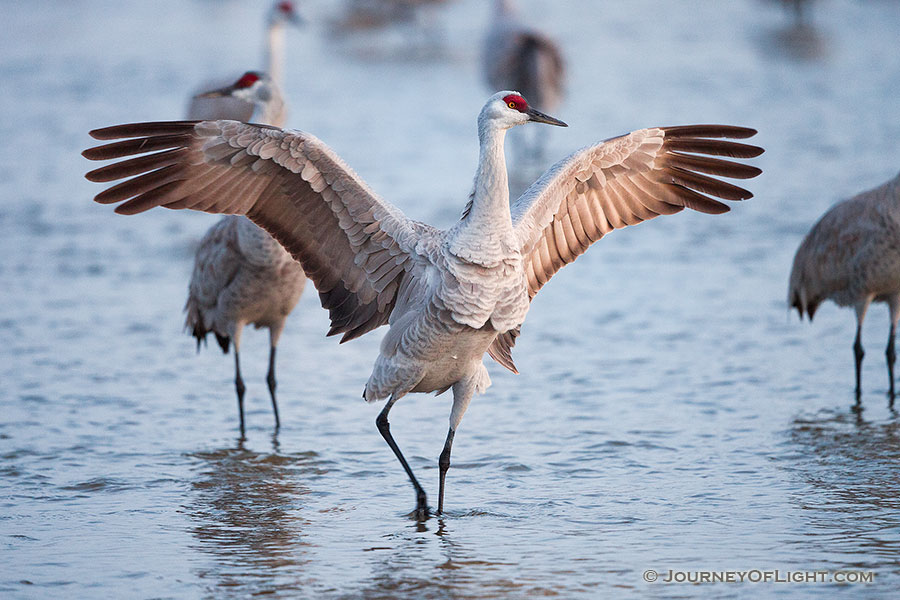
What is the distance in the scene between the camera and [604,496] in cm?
596

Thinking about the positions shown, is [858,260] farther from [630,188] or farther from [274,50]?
[274,50]

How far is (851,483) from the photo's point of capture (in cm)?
598

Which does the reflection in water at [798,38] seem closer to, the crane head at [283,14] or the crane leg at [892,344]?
the crane head at [283,14]

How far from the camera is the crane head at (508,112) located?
561 centimetres

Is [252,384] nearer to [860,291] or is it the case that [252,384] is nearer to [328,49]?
[860,291]

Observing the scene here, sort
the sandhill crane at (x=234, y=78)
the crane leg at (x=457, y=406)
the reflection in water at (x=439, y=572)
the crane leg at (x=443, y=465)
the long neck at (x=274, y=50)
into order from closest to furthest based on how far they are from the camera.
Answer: the reflection in water at (x=439, y=572), the crane leg at (x=443, y=465), the crane leg at (x=457, y=406), the sandhill crane at (x=234, y=78), the long neck at (x=274, y=50)

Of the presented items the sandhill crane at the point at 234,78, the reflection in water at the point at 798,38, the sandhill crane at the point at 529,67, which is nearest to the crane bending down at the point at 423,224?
the sandhill crane at the point at 234,78

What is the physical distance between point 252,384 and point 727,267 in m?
4.11

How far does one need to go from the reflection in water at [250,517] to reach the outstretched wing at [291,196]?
881 mm

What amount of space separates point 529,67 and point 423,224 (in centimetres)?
949

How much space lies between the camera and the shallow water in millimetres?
5188

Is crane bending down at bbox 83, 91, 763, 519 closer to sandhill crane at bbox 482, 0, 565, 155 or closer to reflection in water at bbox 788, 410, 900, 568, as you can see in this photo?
reflection in water at bbox 788, 410, 900, 568

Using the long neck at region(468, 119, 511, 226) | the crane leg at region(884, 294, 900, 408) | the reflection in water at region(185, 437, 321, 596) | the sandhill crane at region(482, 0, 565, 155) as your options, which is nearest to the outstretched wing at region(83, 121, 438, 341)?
the long neck at region(468, 119, 511, 226)

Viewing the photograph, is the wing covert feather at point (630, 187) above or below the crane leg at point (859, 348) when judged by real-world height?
above
